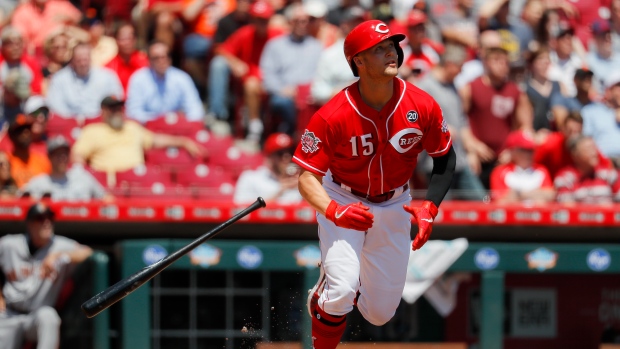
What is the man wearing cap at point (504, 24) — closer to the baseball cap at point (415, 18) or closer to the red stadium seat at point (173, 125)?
the baseball cap at point (415, 18)

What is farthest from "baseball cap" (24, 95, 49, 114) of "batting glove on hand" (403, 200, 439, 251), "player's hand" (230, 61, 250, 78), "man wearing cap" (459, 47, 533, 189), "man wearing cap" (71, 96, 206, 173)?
"batting glove on hand" (403, 200, 439, 251)

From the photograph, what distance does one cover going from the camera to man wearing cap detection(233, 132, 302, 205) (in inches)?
326

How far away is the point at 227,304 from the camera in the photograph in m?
8.03

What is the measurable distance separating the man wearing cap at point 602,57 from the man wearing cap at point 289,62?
8.53 feet

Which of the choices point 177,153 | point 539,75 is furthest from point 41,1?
point 539,75

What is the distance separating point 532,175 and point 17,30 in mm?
4556

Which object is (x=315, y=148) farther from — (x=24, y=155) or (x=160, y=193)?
(x=24, y=155)

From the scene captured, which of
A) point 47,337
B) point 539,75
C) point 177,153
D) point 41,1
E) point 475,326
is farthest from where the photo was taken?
point 41,1

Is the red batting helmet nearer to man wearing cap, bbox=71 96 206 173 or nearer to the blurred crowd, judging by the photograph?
the blurred crowd

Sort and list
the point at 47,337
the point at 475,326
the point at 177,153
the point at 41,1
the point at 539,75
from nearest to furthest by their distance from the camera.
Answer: the point at 47,337 < the point at 475,326 < the point at 177,153 < the point at 539,75 < the point at 41,1

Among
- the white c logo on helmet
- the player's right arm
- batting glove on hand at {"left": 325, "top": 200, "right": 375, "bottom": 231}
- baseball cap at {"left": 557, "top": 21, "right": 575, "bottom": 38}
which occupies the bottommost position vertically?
batting glove on hand at {"left": 325, "top": 200, "right": 375, "bottom": 231}

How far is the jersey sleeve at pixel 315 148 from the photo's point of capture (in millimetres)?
5520

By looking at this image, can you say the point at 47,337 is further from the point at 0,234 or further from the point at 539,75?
the point at 539,75

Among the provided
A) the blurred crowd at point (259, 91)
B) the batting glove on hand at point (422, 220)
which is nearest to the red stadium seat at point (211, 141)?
the blurred crowd at point (259, 91)
